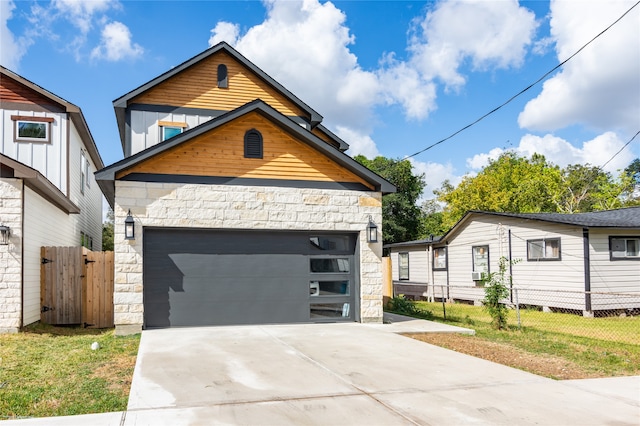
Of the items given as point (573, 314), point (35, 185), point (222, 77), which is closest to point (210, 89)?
point (222, 77)

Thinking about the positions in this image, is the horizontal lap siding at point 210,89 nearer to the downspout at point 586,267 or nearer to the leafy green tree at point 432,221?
the downspout at point 586,267

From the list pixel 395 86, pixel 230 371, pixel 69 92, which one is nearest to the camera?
pixel 230 371

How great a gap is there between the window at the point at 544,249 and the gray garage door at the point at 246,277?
30.0ft

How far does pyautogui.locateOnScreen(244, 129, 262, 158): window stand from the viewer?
38.3ft

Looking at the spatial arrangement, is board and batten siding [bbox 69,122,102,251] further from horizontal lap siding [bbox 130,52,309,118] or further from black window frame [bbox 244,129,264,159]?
black window frame [bbox 244,129,264,159]

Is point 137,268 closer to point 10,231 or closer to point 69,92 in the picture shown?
point 10,231

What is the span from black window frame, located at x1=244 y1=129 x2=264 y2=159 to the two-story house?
23mm

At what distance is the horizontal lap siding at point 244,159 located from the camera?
1114cm

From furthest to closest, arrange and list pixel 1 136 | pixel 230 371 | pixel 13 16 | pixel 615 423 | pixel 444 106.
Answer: pixel 444 106
pixel 1 136
pixel 13 16
pixel 230 371
pixel 615 423

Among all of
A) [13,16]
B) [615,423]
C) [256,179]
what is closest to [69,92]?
[13,16]

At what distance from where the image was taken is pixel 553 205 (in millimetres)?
39031

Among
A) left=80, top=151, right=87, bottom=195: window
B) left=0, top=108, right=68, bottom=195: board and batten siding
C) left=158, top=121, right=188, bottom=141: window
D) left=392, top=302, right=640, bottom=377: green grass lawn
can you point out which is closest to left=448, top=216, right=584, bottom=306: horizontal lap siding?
left=392, top=302, right=640, bottom=377: green grass lawn

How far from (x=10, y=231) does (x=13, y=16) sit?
19.0 feet

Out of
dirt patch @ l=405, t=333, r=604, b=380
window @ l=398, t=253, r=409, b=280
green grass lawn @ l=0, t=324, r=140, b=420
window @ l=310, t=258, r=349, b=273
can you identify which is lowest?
dirt patch @ l=405, t=333, r=604, b=380
